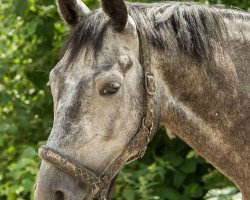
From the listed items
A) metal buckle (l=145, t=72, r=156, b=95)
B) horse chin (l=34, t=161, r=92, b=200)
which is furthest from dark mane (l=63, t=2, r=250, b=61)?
horse chin (l=34, t=161, r=92, b=200)

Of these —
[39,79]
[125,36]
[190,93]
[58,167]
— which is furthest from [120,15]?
[39,79]

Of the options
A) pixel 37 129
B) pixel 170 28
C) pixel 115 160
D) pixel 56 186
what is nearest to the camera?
pixel 56 186

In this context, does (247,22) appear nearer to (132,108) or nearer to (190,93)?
(190,93)

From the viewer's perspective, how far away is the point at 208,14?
263cm

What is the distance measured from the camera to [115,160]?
8.02 ft

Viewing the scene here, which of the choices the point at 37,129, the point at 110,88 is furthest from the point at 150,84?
the point at 37,129

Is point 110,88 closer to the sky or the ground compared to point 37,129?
closer to the sky

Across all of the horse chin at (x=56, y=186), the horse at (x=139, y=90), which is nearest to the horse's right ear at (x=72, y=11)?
the horse at (x=139, y=90)

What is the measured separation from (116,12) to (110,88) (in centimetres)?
29

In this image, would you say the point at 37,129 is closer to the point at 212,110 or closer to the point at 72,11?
the point at 72,11

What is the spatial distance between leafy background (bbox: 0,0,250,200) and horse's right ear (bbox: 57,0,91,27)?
63.2 inches

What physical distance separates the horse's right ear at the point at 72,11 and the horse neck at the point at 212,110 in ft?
1.36

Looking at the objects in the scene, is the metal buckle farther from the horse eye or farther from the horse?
the horse eye

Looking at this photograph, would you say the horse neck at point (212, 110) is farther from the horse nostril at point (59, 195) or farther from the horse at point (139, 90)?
the horse nostril at point (59, 195)
